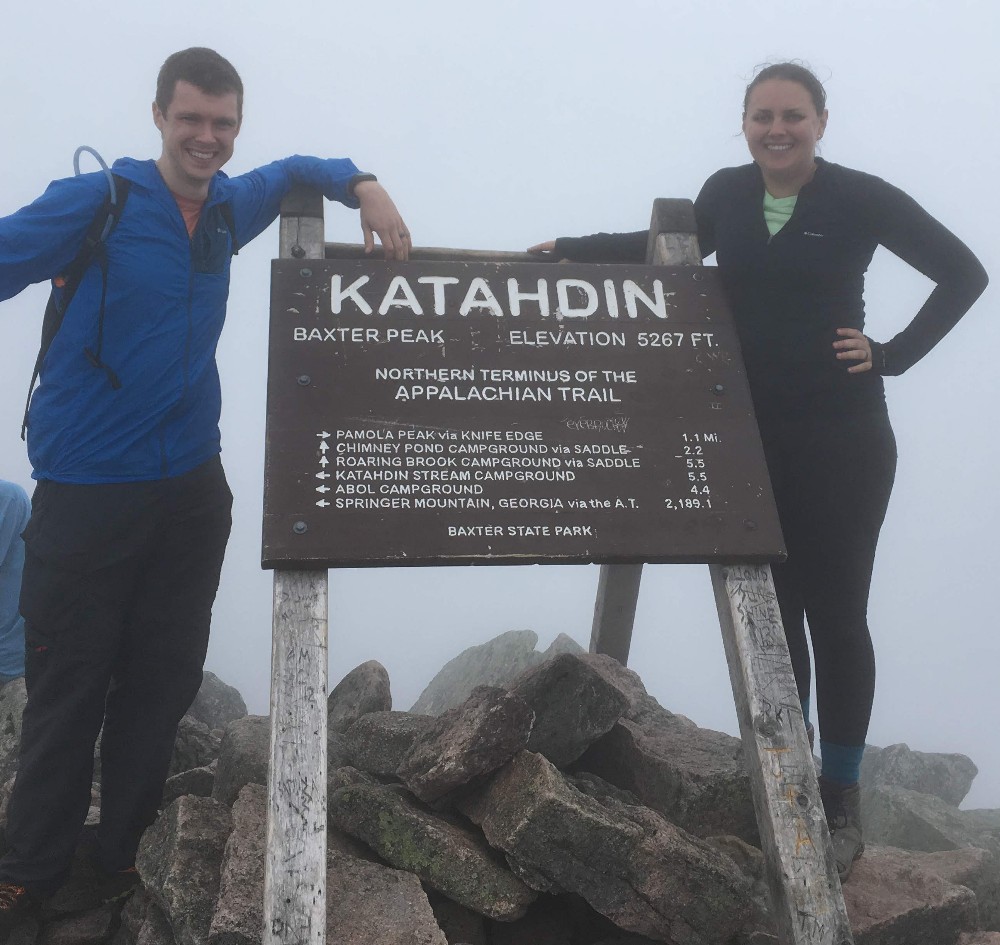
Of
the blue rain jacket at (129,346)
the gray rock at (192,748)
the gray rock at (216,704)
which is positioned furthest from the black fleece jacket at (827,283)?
the gray rock at (216,704)

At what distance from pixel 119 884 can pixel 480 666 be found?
14957 millimetres

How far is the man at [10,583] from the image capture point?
293 inches

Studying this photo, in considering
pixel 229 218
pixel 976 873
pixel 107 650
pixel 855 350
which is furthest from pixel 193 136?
pixel 976 873

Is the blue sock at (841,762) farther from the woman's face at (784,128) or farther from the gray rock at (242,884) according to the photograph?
the woman's face at (784,128)

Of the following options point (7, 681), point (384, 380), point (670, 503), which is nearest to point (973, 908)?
point (670, 503)

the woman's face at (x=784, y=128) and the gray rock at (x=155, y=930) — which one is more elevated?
the woman's face at (x=784, y=128)

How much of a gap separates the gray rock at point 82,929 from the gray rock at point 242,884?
0.86 meters

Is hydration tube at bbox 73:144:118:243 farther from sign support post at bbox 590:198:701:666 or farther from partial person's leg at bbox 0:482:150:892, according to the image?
sign support post at bbox 590:198:701:666

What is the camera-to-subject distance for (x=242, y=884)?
355cm

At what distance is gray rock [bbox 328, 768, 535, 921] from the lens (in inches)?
149

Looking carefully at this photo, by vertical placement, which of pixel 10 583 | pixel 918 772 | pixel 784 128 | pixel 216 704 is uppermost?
pixel 784 128

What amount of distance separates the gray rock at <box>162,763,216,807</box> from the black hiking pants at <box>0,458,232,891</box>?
894mm

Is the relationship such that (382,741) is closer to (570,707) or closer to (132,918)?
(570,707)

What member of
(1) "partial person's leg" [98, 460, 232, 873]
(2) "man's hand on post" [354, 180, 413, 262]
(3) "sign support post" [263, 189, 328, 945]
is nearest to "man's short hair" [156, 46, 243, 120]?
(2) "man's hand on post" [354, 180, 413, 262]
